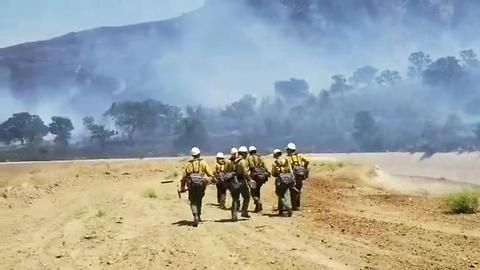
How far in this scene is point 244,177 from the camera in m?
19.8

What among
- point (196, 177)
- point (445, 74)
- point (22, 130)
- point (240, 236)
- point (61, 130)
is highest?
point (445, 74)

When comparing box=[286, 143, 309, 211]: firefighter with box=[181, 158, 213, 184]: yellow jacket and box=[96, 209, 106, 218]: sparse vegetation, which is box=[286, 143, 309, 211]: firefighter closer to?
box=[181, 158, 213, 184]: yellow jacket

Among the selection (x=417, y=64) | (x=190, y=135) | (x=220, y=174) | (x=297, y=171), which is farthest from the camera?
(x=417, y=64)

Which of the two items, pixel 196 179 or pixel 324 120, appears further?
pixel 324 120

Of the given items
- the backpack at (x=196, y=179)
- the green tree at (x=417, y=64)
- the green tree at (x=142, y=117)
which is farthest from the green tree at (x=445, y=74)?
the backpack at (x=196, y=179)

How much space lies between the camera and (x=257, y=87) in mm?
186375

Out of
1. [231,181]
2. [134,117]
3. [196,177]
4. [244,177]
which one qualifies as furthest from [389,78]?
[196,177]

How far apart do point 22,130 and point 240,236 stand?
124542mm

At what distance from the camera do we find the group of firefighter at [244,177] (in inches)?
729

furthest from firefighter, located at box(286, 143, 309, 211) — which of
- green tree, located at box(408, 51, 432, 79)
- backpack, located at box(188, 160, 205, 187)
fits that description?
green tree, located at box(408, 51, 432, 79)

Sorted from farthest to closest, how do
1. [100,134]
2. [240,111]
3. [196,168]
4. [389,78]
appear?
[389,78] < [240,111] < [100,134] < [196,168]

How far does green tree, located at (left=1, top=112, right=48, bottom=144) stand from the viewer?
Answer: 133000mm

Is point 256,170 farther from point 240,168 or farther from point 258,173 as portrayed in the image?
point 240,168

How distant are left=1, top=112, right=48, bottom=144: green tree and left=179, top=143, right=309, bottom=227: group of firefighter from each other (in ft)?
378
